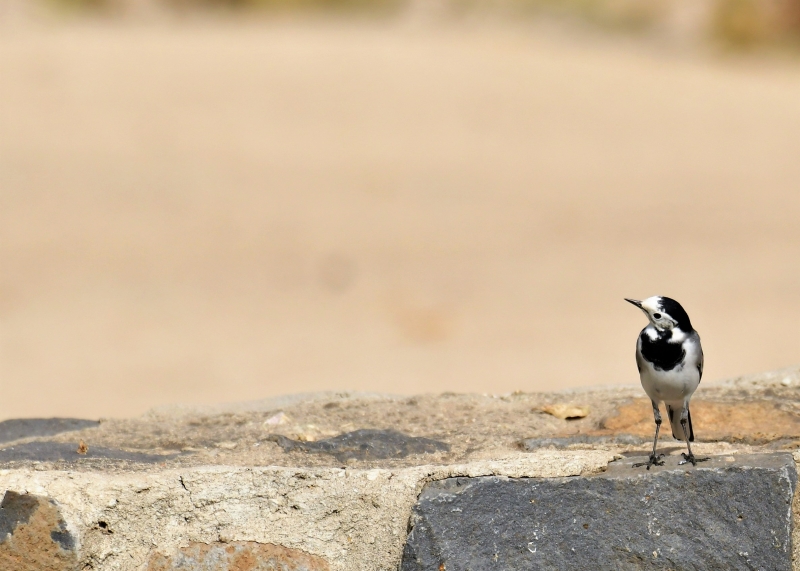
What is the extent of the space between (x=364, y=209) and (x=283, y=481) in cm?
878

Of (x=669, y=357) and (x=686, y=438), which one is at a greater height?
(x=669, y=357)

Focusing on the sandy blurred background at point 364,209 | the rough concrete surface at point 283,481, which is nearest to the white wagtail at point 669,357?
the rough concrete surface at point 283,481

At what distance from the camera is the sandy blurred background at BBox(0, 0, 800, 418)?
8625mm

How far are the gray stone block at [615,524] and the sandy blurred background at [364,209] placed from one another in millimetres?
5073

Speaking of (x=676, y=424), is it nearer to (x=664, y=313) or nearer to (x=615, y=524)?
(x=664, y=313)

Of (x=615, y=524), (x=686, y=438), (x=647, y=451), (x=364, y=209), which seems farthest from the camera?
(x=364, y=209)

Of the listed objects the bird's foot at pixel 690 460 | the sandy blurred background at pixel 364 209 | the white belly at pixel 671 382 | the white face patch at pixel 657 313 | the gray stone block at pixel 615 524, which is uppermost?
the sandy blurred background at pixel 364 209

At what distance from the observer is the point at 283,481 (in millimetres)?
2402

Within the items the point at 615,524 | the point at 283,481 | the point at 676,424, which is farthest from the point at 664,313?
the point at 283,481

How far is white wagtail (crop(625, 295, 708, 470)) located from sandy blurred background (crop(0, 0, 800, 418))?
483 centimetres

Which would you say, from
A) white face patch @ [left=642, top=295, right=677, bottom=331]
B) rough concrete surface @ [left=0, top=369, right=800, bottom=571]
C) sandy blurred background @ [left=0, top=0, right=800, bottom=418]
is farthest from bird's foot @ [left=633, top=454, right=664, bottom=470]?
sandy blurred background @ [left=0, top=0, right=800, bottom=418]

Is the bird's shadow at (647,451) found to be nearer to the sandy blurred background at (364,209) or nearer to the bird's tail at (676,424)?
the bird's tail at (676,424)

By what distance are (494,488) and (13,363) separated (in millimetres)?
6834

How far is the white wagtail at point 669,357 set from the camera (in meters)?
2.54
